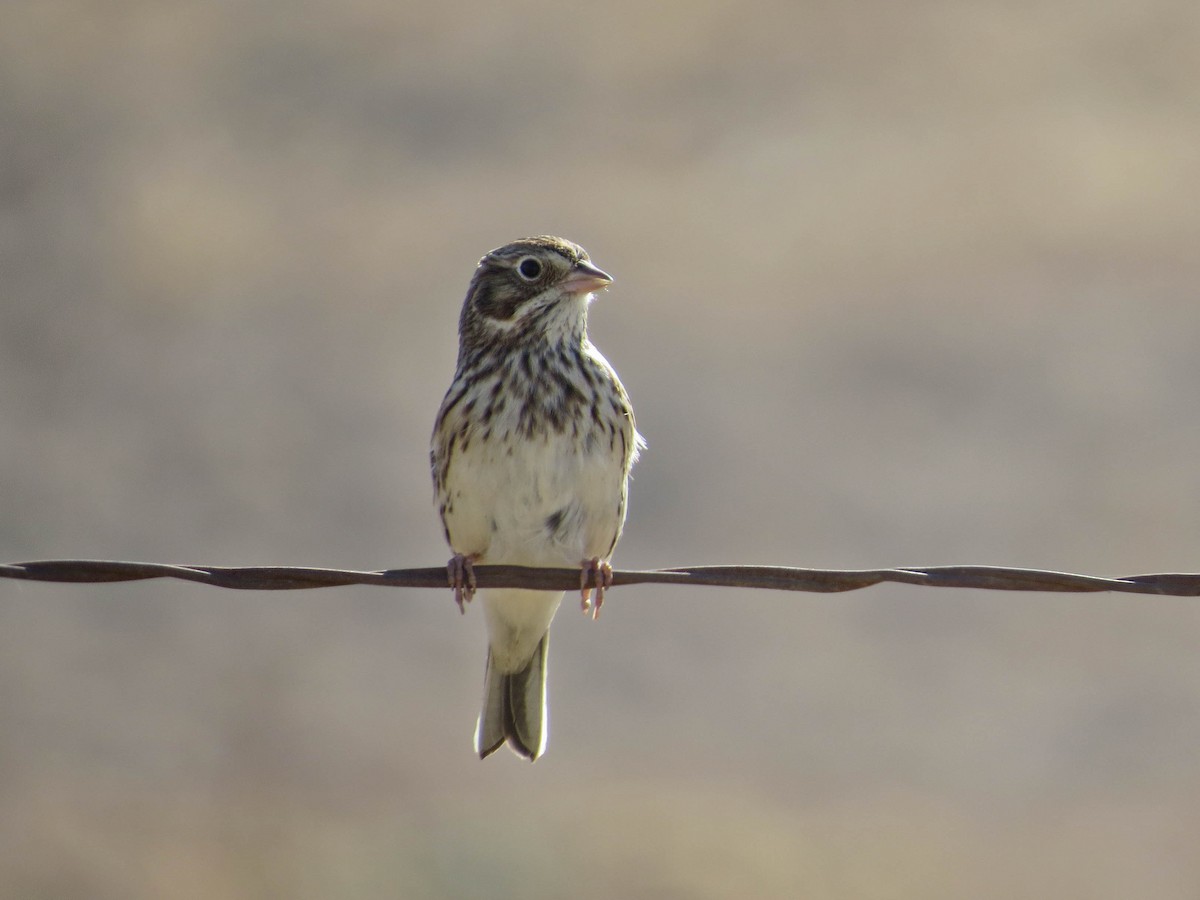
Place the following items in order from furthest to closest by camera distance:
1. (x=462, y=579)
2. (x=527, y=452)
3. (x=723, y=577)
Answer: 1. (x=527, y=452)
2. (x=462, y=579)
3. (x=723, y=577)

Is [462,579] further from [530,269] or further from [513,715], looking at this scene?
[530,269]

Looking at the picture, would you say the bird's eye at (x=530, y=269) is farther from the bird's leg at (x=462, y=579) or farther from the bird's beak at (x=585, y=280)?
the bird's leg at (x=462, y=579)

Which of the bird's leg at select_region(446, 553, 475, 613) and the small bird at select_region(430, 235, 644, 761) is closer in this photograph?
the bird's leg at select_region(446, 553, 475, 613)

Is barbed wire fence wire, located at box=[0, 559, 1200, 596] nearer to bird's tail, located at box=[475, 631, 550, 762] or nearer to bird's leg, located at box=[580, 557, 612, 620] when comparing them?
bird's leg, located at box=[580, 557, 612, 620]

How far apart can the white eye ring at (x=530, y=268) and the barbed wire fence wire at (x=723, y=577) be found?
2805 mm

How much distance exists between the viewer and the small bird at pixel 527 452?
6980 mm

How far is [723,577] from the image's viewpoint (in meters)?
4.89

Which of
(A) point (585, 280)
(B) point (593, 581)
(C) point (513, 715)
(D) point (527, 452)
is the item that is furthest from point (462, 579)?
(A) point (585, 280)

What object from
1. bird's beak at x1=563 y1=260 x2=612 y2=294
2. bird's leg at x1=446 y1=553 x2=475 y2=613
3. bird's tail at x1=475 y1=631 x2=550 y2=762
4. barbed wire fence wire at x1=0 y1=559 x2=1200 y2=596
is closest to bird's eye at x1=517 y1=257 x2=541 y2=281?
bird's beak at x1=563 y1=260 x2=612 y2=294

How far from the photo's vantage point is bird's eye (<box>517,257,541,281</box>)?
753 cm

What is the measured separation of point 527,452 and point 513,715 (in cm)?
141

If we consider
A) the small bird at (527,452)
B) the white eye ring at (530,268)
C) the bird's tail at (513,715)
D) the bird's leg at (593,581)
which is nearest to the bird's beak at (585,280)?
the small bird at (527,452)

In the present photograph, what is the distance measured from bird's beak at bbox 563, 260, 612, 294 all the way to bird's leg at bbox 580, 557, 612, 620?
1298 mm

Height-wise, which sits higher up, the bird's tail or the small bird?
the small bird
